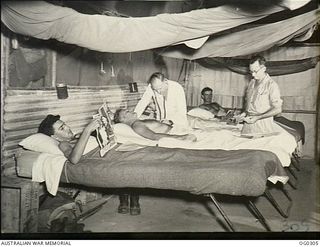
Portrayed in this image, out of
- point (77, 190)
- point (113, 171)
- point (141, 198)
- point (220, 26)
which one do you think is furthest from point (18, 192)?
point (220, 26)

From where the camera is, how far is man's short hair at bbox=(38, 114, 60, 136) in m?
2.00

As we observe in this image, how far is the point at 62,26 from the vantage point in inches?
74.4

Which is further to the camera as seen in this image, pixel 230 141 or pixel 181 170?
pixel 230 141

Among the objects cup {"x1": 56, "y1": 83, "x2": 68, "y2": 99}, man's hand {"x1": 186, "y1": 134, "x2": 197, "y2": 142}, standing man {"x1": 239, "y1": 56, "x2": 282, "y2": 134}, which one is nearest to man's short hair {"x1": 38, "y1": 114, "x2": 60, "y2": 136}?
cup {"x1": 56, "y1": 83, "x2": 68, "y2": 99}

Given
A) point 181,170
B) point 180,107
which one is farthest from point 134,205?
point 180,107

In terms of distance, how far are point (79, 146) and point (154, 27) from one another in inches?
27.1

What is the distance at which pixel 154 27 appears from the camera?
6.08 ft

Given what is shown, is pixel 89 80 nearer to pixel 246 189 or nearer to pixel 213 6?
pixel 213 6

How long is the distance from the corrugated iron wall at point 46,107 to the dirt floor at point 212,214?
478mm

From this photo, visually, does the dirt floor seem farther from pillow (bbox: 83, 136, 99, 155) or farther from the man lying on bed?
pillow (bbox: 83, 136, 99, 155)

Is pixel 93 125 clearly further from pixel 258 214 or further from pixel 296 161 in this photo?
pixel 296 161

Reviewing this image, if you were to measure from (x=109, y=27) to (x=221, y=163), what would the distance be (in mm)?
837

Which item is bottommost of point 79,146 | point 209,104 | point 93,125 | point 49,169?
point 49,169

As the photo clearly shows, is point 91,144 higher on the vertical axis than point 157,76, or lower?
lower
